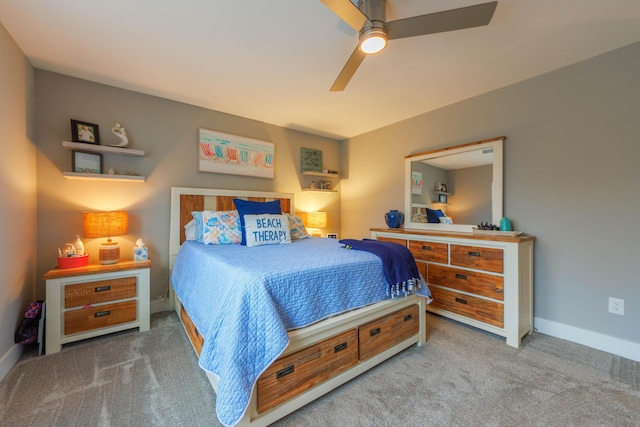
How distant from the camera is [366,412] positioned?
1415mm

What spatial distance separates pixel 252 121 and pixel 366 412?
334 centimetres

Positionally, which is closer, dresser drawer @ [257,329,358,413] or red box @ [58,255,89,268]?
dresser drawer @ [257,329,358,413]

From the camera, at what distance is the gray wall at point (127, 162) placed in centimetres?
229

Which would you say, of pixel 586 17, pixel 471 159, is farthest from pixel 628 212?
pixel 586 17

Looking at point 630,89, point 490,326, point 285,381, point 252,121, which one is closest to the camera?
point 285,381

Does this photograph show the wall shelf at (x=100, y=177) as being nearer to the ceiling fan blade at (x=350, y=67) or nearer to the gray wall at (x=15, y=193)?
the gray wall at (x=15, y=193)

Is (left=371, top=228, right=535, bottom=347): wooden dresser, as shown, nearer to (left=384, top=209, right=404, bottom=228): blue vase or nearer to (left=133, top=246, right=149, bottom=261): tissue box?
(left=384, top=209, right=404, bottom=228): blue vase

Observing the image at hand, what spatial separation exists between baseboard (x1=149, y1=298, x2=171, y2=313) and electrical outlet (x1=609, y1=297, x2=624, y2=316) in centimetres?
409

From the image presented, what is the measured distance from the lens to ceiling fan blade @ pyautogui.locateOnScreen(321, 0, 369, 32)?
1267 millimetres

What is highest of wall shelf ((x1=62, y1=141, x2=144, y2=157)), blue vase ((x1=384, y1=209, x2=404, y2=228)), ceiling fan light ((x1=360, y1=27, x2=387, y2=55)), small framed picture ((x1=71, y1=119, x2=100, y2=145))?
ceiling fan light ((x1=360, y1=27, x2=387, y2=55))

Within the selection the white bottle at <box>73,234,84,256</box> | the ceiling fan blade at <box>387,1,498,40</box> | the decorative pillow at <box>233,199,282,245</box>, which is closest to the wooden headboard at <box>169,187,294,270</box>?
the decorative pillow at <box>233,199,282,245</box>

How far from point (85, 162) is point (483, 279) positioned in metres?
3.86

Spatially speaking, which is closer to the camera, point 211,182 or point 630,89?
point 630,89

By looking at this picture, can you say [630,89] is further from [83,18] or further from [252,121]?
[83,18]
